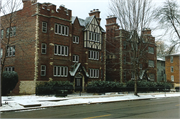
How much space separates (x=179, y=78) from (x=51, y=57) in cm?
4320

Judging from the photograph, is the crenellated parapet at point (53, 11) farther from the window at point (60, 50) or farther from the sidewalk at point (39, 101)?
the sidewalk at point (39, 101)

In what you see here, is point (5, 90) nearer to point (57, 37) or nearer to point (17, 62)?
point (17, 62)

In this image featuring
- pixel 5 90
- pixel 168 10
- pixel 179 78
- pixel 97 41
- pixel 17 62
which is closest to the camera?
pixel 168 10

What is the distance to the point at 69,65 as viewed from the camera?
111 ft

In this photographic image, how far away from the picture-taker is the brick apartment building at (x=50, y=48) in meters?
30.6

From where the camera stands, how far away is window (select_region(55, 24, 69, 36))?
32.5m

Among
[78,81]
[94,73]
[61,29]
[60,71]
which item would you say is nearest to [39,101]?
[60,71]

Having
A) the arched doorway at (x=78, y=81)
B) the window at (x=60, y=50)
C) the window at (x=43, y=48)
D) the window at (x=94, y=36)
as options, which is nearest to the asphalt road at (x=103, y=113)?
the window at (x=43, y=48)

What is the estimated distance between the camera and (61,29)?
33031 mm

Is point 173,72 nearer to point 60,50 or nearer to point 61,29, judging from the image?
point 60,50

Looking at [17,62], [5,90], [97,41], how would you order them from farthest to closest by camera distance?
1. [97,41]
2. [17,62]
3. [5,90]

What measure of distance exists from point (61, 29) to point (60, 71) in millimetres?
6354

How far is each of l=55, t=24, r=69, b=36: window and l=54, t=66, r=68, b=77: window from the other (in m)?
5.16

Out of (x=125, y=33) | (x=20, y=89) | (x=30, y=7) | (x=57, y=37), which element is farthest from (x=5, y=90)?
(x=125, y=33)
